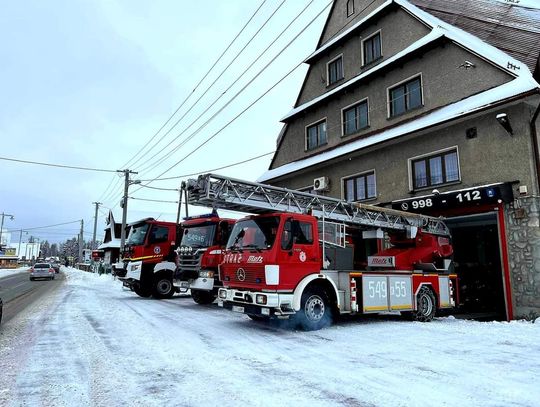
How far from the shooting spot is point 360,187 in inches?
704

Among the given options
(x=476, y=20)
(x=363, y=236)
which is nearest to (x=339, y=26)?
(x=476, y=20)

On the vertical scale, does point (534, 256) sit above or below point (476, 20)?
below

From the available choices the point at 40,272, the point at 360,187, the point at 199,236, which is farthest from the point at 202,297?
the point at 40,272

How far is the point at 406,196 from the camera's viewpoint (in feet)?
50.9

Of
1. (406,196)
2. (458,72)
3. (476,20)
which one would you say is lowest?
(406,196)

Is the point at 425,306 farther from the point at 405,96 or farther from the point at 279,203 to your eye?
the point at 405,96

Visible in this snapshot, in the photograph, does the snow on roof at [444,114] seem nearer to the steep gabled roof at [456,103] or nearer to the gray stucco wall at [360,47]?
the steep gabled roof at [456,103]

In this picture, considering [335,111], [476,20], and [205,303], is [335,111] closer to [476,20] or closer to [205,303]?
[476,20]

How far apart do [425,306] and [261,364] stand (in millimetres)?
7208

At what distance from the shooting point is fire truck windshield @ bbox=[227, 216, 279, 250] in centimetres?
906

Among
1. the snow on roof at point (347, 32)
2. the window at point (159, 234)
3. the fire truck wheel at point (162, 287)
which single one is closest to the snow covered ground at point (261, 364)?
the fire truck wheel at point (162, 287)

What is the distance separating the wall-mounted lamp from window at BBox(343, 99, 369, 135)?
661 cm

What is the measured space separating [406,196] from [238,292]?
361 inches

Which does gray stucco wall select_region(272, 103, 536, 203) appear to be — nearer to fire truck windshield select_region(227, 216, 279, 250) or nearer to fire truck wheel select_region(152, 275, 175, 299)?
fire truck windshield select_region(227, 216, 279, 250)
